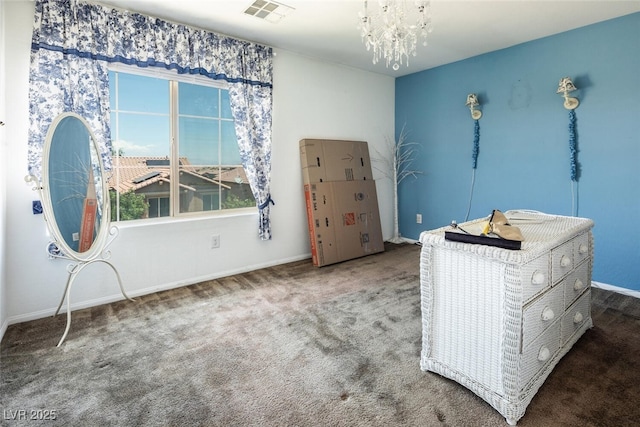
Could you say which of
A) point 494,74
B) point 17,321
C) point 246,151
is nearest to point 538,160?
point 494,74

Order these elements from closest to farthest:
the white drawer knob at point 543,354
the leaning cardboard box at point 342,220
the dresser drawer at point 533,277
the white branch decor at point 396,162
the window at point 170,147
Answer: the dresser drawer at point 533,277 < the white drawer knob at point 543,354 < the window at point 170,147 < the leaning cardboard box at point 342,220 < the white branch decor at point 396,162

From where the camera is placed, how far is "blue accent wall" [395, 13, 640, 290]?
Answer: 3.01m

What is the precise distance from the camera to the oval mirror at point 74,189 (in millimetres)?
2223

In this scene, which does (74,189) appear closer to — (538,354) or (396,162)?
(538,354)

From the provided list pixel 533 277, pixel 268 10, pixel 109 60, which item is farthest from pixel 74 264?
pixel 533 277

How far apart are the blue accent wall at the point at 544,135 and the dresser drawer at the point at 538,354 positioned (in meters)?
1.93

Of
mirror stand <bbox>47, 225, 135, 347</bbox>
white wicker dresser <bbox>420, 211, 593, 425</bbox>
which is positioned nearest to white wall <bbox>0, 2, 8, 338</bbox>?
mirror stand <bbox>47, 225, 135, 347</bbox>

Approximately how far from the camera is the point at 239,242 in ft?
11.8

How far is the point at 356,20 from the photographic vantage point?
299 cm

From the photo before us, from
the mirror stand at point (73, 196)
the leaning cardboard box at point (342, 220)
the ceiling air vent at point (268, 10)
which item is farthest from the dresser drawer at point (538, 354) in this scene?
the ceiling air vent at point (268, 10)

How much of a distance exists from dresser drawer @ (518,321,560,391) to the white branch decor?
121 inches

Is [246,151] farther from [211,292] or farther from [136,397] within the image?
[136,397]

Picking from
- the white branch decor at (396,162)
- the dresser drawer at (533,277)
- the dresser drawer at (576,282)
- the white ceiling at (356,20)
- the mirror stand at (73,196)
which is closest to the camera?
the dresser drawer at (533,277)

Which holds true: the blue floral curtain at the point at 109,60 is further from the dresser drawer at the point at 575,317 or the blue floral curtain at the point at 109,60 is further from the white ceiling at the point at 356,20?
the dresser drawer at the point at 575,317
